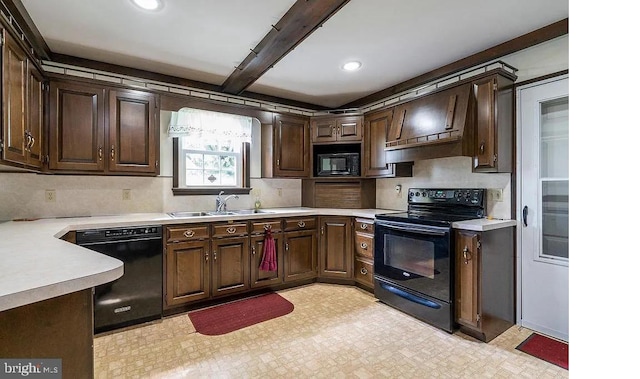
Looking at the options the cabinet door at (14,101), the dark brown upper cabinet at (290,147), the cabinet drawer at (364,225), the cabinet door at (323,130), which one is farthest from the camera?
the cabinet door at (323,130)

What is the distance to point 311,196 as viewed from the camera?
4.20 m

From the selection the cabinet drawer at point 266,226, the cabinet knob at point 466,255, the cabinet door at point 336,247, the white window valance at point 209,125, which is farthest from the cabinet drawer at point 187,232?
the cabinet knob at point 466,255

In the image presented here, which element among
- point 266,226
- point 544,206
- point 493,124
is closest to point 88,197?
point 266,226

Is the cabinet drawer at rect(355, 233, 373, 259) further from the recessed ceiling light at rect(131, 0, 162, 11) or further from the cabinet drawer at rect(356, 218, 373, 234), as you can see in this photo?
the recessed ceiling light at rect(131, 0, 162, 11)

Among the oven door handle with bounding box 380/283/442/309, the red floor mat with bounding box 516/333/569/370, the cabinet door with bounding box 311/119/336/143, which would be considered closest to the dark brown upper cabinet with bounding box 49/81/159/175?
the cabinet door with bounding box 311/119/336/143

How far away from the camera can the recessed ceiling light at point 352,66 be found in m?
3.02

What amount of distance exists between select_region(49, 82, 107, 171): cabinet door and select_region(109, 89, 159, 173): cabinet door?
3.3 inches

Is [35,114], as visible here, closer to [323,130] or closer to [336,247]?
[323,130]

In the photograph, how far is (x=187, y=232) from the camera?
111 inches

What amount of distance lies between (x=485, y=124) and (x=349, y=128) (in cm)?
168

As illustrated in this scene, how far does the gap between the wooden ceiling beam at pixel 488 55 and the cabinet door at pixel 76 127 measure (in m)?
3.09

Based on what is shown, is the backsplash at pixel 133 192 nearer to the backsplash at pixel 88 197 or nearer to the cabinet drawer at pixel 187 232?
the backsplash at pixel 88 197
